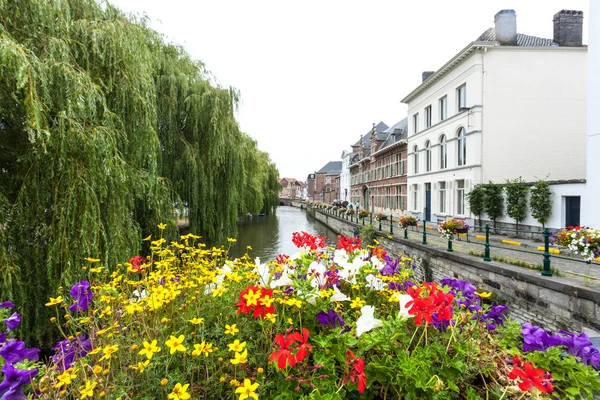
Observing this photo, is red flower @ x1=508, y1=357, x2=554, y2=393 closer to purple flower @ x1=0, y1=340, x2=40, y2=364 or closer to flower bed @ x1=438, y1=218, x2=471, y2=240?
purple flower @ x1=0, y1=340, x2=40, y2=364

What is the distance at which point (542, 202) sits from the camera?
11.7m

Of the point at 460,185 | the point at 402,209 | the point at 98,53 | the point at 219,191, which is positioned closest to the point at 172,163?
the point at 219,191

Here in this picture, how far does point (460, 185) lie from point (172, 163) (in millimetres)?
14490

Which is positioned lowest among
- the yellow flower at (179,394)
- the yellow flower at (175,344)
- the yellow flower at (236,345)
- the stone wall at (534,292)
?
the stone wall at (534,292)

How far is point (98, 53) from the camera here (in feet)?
16.6

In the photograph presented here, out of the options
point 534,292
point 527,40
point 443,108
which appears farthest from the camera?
point 443,108

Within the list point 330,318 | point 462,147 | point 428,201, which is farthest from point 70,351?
point 428,201

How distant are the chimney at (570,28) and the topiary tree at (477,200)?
8.39 metres

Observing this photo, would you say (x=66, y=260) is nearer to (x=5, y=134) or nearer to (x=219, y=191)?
(x=5, y=134)

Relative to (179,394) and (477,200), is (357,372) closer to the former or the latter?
(179,394)

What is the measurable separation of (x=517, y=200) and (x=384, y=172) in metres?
17.2

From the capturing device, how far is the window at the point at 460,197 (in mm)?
16297

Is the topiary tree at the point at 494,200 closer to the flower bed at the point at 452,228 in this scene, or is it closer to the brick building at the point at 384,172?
the flower bed at the point at 452,228

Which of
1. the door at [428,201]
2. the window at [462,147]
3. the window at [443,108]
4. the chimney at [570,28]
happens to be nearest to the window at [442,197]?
the door at [428,201]
